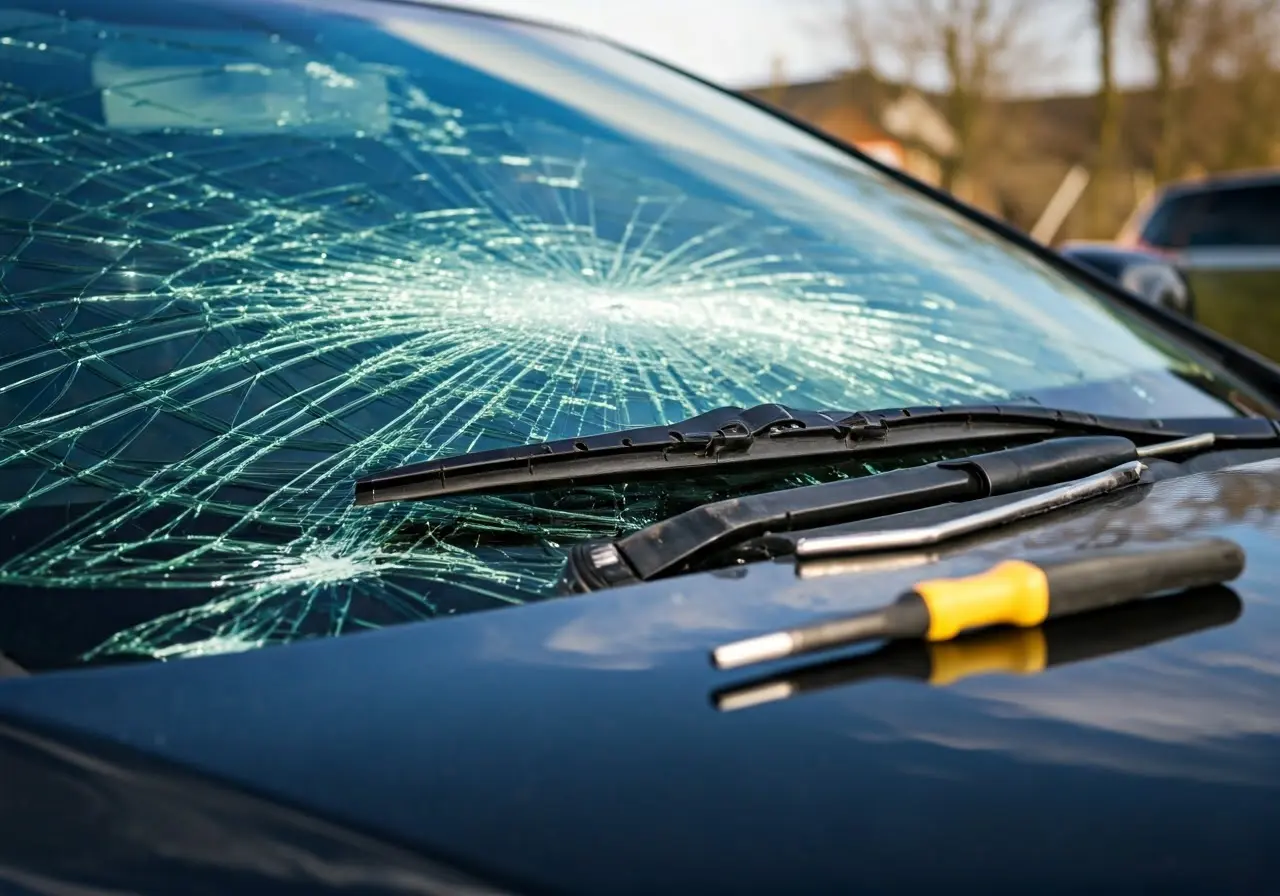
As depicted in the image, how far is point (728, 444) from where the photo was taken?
1.21 meters

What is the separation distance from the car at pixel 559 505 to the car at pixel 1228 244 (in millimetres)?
7203

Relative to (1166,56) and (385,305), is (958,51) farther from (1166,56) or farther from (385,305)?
(385,305)

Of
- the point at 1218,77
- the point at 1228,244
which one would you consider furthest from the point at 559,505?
the point at 1218,77

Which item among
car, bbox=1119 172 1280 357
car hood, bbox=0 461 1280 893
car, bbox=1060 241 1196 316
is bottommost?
car, bbox=1119 172 1280 357

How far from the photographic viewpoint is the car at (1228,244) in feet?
28.0

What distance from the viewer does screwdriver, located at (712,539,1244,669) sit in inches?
33.3

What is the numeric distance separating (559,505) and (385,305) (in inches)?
16.7

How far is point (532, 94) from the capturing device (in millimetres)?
1988

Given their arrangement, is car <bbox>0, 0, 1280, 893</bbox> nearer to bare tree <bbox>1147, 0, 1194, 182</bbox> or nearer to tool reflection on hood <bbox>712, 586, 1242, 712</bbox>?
tool reflection on hood <bbox>712, 586, 1242, 712</bbox>

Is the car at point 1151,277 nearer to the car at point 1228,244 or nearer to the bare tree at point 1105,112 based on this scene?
the car at point 1228,244

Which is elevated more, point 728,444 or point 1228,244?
point 728,444

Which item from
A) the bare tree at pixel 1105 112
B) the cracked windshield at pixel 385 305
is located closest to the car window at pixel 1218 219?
the cracked windshield at pixel 385 305

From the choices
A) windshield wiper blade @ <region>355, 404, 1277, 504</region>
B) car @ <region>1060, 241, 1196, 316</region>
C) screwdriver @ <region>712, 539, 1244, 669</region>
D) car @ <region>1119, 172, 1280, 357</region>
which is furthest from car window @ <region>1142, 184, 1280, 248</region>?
screwdriver @ <region>712, 539, 1244, 669</region>

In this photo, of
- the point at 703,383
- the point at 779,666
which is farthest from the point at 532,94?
the point at 779,666
